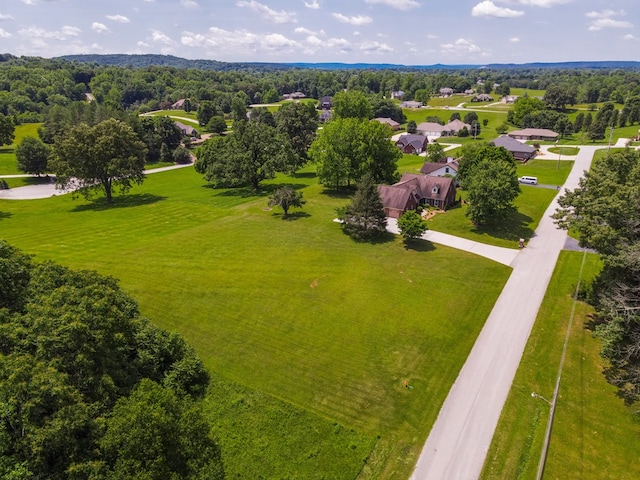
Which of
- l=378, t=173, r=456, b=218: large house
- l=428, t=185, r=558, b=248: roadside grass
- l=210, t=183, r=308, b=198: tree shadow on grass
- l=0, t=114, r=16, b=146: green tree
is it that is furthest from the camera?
l=0, t=114, r=16, b=146: green tree

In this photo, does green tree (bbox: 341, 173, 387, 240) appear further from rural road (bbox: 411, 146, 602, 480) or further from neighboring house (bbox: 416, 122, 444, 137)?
neighboring house (bbox: 416, 122, 444, 137)

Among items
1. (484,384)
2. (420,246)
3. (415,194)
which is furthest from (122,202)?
(484,384)

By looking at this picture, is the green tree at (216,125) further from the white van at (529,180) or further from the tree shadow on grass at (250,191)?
the white van at (529,180)

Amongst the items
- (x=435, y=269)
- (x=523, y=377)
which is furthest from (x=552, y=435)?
(x=435, y=269)

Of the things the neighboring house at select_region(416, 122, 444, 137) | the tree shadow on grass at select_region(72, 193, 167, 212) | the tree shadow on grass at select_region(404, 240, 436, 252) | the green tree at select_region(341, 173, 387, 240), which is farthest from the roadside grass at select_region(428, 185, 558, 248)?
the neighboring house at select_region(416, 122, 444, 137)

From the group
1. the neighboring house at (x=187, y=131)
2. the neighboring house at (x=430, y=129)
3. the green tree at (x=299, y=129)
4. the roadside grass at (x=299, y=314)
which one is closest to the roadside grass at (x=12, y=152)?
the roadside grass at (x=299, y=314)

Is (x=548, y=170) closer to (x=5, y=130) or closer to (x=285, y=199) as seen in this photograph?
(x=285, y=199)

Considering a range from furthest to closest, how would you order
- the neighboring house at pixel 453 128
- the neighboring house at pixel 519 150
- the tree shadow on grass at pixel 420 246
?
the neighboring house at pixel 453 128 < the neighboring house at pixel 519 150 < the tree shadow on grass at pixel 420 246
